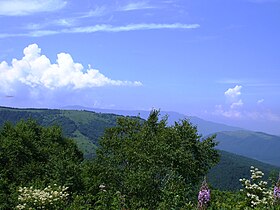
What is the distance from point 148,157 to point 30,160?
40.7 ft

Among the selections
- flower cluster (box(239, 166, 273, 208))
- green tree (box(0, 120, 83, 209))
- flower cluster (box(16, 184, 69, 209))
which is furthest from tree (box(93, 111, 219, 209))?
flower cluster (box(239, 166, 273, 208))

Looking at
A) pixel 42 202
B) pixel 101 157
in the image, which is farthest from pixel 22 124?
pixel 42 202

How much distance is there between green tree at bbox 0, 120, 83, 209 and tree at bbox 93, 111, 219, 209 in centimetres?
313

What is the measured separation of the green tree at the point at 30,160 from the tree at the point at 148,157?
313 cm

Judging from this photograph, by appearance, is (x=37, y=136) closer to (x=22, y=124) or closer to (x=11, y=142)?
(x=22, y=124)

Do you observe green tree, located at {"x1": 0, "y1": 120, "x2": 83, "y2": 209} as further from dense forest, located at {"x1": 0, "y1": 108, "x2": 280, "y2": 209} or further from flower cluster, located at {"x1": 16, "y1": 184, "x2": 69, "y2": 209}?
flower cluster, located at {"x1": 16, "y1": 184, "x2": 69, "y2": 209}

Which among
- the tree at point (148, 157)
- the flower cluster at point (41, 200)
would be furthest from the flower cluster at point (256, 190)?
the tree at point (148, 157)

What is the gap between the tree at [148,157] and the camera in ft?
92.3

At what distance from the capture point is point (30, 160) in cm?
3744

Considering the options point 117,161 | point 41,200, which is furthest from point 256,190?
point 117,161

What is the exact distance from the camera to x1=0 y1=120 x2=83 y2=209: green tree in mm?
29750

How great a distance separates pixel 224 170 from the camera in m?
199

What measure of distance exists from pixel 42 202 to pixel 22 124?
25838 mm

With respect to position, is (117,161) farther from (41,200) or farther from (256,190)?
(256,190)
